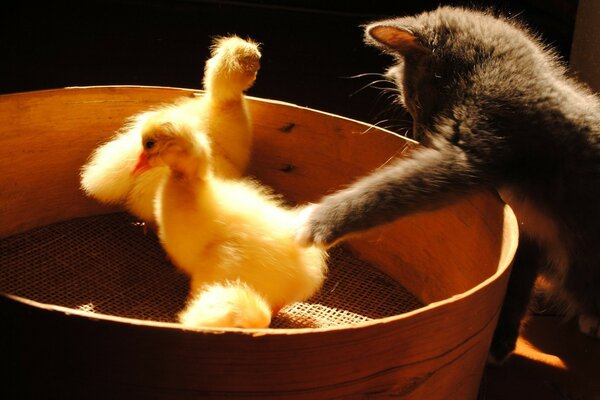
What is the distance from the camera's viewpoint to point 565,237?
1.02m

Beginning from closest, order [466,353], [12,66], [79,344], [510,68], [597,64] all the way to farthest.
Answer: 1. [79,344]
2. [466,353]
3. [510,68]
4. [597,64]
5. [12,66]

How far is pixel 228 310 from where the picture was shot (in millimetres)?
752

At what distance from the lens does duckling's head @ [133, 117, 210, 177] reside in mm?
947

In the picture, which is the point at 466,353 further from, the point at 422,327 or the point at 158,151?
the point at 158,151

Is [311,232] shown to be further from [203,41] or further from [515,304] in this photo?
[203,41]

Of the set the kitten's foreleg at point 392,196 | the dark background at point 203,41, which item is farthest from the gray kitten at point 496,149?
the dark background at point 203,41

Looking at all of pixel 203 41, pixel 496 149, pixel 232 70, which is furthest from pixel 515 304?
pixel 203 41

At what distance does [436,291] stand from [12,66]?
4.69 feet

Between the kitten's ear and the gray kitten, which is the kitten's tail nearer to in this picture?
the gray kitten

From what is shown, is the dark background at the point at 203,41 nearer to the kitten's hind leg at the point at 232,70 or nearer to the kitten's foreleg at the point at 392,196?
the kitten's hind leg at the point at 232,70

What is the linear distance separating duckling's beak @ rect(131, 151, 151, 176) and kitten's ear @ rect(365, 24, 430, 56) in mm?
397

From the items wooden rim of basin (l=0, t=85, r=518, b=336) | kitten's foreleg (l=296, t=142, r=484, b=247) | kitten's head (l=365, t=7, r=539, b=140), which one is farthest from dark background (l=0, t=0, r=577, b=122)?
wooden rim of basin (l=0, t=85, r=518, b=336)

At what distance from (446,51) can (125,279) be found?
1.92ft

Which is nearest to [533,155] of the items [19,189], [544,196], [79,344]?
[544,196]
